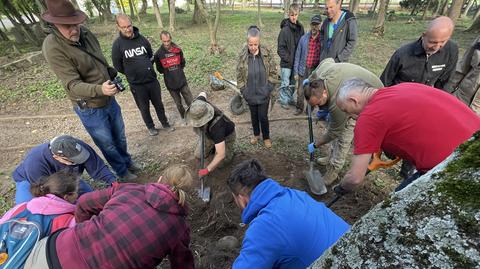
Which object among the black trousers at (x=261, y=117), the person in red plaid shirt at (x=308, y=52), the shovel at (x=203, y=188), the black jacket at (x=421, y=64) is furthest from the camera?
the person in red plaid shirt at (x=308, y=52)

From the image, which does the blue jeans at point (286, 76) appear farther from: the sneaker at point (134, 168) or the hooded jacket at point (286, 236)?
the hooded jacket at point (286, 236)

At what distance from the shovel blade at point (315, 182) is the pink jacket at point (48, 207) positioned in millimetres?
2678

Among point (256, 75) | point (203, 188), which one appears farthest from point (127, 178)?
point (256, 75)

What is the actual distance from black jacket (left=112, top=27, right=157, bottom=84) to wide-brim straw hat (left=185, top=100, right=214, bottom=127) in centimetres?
191

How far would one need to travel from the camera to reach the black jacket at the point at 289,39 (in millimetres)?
5383

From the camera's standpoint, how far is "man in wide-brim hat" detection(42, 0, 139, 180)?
2.96 m

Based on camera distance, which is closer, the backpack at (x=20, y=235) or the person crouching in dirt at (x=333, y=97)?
the backpack at (x=20, y=235)

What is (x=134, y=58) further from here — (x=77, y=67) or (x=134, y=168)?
(x=134, y=168)

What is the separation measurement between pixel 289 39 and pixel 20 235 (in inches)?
197

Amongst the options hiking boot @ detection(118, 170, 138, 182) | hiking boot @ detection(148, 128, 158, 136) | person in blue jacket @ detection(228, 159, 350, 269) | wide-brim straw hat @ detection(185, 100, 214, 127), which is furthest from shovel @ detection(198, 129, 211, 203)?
person in blue jacket @ detection(228, 159, 350, 269)

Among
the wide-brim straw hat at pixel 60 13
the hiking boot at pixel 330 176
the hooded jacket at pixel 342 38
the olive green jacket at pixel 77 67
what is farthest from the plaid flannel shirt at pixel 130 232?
the hooded jacket at pixel 342 38

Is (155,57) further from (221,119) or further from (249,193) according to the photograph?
(249,193)

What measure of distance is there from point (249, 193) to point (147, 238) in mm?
771

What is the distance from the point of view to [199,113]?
323cm
